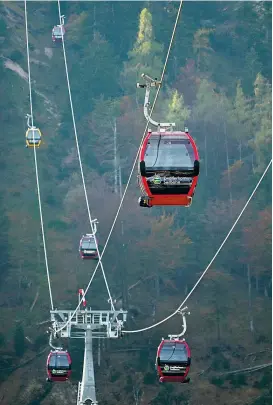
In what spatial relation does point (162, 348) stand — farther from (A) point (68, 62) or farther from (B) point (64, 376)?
(A) point (68, 62)

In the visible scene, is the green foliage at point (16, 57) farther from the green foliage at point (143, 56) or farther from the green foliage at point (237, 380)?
the green foliage at point (237, 380)

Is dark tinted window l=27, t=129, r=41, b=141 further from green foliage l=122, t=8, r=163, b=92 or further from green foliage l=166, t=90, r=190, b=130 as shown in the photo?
green foliage l=122, t=8, r=163, b=92

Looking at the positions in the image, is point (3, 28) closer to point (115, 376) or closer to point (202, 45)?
point (202, 45)

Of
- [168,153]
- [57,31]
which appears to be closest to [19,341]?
[57,31]

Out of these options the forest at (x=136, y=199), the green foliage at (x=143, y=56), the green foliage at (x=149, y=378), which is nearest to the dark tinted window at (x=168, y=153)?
the forest at (x=136, y=199)

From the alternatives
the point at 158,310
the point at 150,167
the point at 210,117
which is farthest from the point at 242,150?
the point at 150,167
